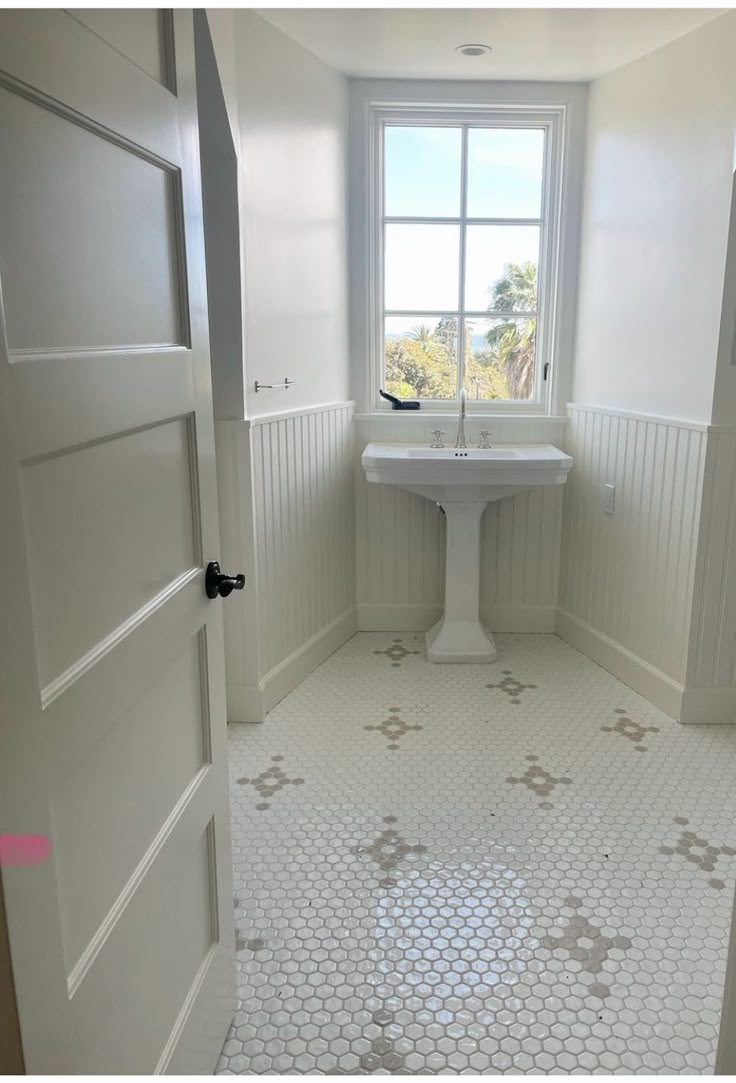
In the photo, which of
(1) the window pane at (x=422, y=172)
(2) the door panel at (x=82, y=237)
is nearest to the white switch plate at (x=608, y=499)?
(1) the window pane at (x=422, y=172)

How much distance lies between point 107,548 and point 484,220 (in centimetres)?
295

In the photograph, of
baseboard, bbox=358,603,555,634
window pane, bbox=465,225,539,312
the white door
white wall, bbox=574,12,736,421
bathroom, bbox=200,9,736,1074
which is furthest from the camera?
baseboard, bbox=358,603,555,634

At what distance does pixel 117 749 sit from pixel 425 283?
2931 millimetres

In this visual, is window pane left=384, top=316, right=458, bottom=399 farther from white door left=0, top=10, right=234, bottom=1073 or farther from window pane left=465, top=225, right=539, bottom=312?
white door left=0, top=10, right=234, bottom=1073

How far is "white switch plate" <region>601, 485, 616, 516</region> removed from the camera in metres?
3.21

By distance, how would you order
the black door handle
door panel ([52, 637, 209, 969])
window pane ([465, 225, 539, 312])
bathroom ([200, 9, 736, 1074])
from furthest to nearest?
1. window pane ([465, 225, 539, 312])
2. bathroom ([200, 9, 736, 1074])
3. the black door handle
4. door panel ([52, 637, 209, 969])

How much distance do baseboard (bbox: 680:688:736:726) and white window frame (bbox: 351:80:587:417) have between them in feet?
4.60

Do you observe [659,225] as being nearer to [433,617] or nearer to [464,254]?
A: [464,254]

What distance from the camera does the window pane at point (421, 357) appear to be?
11.8ft

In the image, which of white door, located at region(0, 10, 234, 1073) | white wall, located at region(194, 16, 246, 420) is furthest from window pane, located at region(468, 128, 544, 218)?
white door, located at region(0, 10, 234, 1073)

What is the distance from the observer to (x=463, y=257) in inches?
138

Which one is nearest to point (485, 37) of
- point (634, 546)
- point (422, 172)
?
point (422, 172)

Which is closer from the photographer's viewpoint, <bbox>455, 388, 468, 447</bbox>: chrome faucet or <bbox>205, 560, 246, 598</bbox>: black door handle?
<bbox>205, 560, 246, 598</bbox>: black door handle

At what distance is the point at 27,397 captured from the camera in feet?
2.57
